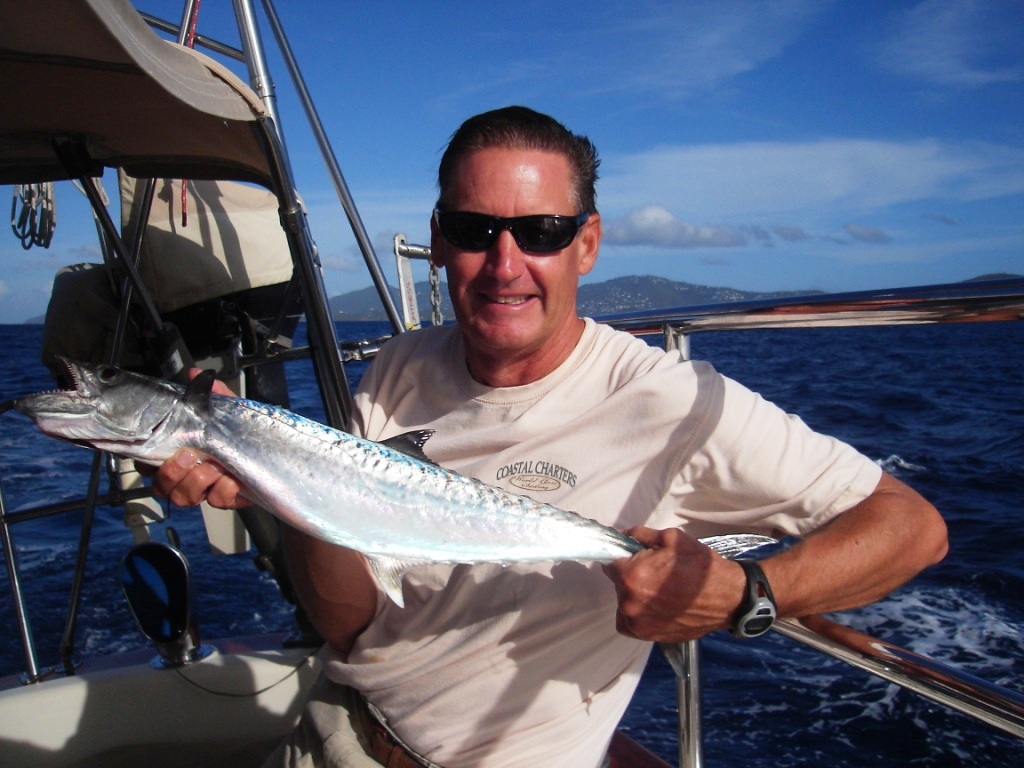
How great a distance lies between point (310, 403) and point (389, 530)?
1641 cm

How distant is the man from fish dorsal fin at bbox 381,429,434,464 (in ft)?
0.43

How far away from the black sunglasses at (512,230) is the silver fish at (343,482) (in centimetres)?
53

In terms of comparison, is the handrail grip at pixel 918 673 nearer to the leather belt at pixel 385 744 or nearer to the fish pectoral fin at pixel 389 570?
the fish pectoral fin at pixel 389 570

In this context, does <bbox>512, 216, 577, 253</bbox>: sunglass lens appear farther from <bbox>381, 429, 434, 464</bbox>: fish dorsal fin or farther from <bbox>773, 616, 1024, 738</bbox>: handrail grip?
<bbox>773, 616, 1024, 738</bbox>: handrail grip

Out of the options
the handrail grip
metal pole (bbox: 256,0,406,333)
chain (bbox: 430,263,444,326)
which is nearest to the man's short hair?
the handrail grip

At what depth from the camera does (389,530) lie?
6.14 feet

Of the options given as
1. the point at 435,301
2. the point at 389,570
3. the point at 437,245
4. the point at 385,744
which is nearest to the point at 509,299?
the point at 437,245

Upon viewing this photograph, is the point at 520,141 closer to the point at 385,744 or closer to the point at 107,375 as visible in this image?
the point at 107,375

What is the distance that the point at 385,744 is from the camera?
1979 mm

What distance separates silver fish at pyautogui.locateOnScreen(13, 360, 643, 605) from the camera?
5.70ft

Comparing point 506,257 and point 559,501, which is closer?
point 559,501

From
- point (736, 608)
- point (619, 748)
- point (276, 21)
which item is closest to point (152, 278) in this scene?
point (276, 21)

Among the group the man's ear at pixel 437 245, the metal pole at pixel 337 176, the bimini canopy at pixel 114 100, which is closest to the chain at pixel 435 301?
the metal pole at pixel 337 176

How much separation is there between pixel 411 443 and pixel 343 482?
0.19 meters
